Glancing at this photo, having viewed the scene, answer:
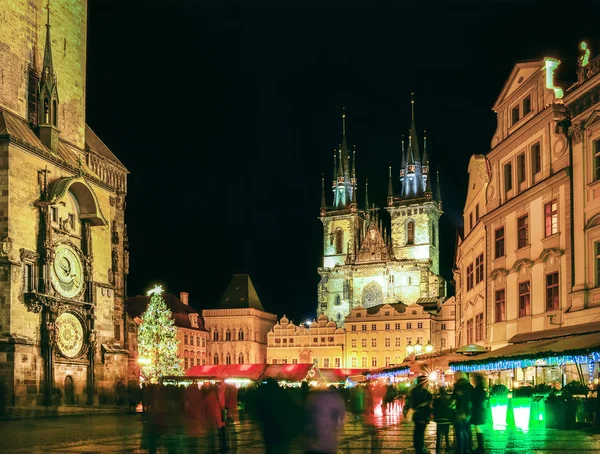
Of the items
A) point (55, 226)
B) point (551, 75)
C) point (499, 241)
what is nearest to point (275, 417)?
point (551, 75)

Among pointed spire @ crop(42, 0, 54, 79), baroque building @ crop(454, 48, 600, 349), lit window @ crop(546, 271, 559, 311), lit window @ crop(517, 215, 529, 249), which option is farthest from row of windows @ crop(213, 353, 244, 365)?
lit window @ crop(546, 271, 559, 311)

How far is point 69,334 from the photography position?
36.7 metres

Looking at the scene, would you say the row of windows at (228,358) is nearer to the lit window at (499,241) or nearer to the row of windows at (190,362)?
the row of windows at (190,362)

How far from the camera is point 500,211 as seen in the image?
3150 cm

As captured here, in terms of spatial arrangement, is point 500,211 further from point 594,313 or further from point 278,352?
point 278,352

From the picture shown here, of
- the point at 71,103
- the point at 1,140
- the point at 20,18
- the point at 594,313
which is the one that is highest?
the point at 20,18

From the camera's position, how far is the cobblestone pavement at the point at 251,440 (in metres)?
16.3

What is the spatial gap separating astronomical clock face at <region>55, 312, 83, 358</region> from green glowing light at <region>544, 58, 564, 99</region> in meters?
21.5

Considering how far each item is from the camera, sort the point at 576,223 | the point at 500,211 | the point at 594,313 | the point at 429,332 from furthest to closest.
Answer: the point at 429,332 < the point at 500,211 < the point at 576,223 < the point at 594,313

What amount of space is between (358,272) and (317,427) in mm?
105349

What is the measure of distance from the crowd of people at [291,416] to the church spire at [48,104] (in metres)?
18.1

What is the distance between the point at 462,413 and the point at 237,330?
10097 centimetres

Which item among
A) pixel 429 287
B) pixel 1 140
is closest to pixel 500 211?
pixel 1 140

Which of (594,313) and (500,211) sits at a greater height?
(500,211)
